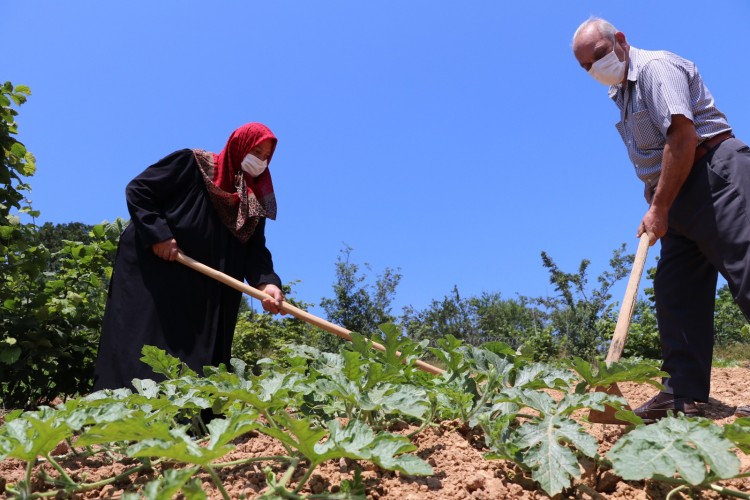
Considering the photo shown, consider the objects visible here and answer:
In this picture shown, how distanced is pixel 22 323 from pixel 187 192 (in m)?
1.46

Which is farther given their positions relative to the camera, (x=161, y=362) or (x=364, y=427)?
(x=161, y=362)

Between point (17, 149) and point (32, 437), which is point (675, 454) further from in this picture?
point (17, 149)

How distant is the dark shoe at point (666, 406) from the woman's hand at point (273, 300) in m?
2.07

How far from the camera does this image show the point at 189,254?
4.15 meters

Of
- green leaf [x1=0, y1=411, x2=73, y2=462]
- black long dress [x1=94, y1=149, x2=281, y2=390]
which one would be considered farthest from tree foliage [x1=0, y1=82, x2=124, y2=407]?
green leaf [x1=0, y1=411, x2=73, y2=462]

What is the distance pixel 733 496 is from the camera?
1832 mm

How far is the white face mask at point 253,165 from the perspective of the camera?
4.32m

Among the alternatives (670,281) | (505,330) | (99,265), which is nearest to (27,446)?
(670,281)

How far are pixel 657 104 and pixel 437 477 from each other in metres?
2.30

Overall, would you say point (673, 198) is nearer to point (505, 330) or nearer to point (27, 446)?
point (27, 446)

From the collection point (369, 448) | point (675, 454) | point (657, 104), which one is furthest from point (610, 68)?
point (369, 448)

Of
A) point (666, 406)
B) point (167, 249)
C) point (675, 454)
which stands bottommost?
point (675, 454)

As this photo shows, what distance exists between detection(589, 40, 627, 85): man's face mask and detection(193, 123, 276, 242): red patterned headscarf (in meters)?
2.01

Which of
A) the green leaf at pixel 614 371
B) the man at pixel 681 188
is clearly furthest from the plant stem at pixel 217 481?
the man at pixel 681 188
